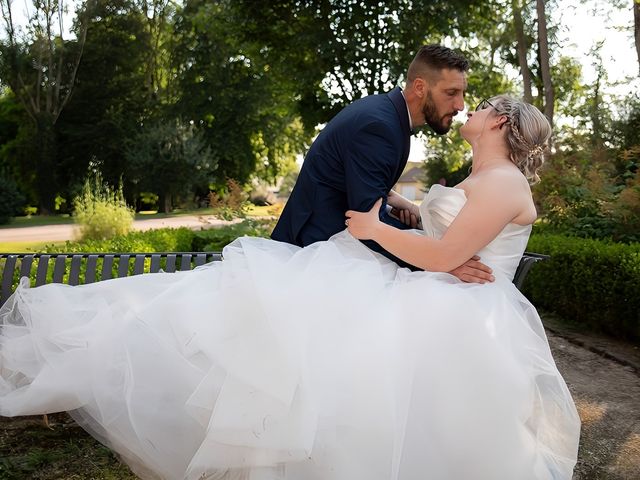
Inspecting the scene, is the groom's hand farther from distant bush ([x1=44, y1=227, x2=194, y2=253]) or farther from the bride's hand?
distant bush ([x1=44, y1=227, x2=194, y2=253])

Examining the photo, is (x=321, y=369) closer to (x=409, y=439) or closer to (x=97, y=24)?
(x=409, y=439)

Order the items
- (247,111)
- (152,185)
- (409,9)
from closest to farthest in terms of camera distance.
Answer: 1. (409,9)
2. (152,185)
3. (247,111)

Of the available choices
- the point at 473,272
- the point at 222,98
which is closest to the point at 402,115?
the point at 473,272

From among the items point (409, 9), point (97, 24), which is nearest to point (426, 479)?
point (409, 9)

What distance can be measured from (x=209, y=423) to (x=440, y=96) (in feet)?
5.99

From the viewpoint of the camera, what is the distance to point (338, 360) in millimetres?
2371

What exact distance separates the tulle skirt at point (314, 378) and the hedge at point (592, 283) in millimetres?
4659

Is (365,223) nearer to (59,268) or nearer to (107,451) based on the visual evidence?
(107,451)

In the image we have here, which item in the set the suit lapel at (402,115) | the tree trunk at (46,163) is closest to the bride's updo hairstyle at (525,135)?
the suit lapel at (402,115)

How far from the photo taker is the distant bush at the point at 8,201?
27953 mm

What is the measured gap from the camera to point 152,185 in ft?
113

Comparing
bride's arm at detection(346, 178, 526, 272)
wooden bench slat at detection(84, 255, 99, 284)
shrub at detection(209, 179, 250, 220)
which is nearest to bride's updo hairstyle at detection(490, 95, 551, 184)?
bride's arm at detection(346, 178, 526, 272)

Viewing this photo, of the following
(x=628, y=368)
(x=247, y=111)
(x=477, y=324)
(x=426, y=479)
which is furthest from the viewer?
(x=247, y=111)

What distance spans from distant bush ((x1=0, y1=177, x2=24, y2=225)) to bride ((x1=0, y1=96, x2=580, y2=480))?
2785 cm
